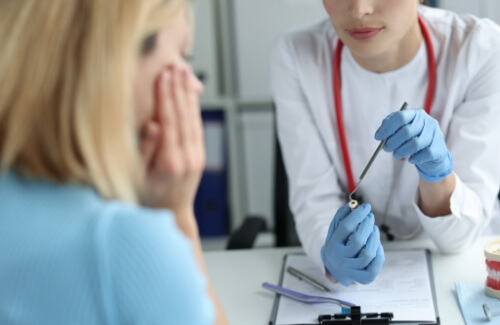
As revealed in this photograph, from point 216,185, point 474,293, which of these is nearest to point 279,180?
point 474,293

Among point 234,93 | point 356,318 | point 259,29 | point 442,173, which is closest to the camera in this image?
point 356,318

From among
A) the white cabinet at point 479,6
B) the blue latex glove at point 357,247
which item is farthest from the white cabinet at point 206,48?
the blue latex glove at point 357,247

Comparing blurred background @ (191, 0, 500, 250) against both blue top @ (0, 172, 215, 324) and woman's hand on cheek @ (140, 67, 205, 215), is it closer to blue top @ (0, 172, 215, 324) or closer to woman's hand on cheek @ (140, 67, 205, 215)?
woman's hand on cheek @ (140, 67, 205, 215)

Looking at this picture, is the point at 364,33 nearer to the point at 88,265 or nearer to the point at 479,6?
the point at 88,265

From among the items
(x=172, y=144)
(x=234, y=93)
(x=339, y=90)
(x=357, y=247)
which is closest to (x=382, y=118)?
(x=339, y=90)

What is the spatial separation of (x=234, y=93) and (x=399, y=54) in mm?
1405

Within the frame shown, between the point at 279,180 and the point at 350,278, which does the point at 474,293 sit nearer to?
the point at 350,278

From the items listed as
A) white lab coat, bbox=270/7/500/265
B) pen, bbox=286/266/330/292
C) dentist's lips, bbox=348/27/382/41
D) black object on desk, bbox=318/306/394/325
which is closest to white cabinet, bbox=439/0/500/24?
white lab coat, bbox=270/7/500/265

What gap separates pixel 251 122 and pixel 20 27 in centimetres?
216

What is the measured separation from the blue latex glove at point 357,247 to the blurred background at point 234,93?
1.43m

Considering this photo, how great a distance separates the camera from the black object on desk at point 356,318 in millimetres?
1100

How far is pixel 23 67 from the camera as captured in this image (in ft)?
2.20

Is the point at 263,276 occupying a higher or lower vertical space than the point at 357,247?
lower

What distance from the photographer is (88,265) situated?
63 centimetres
